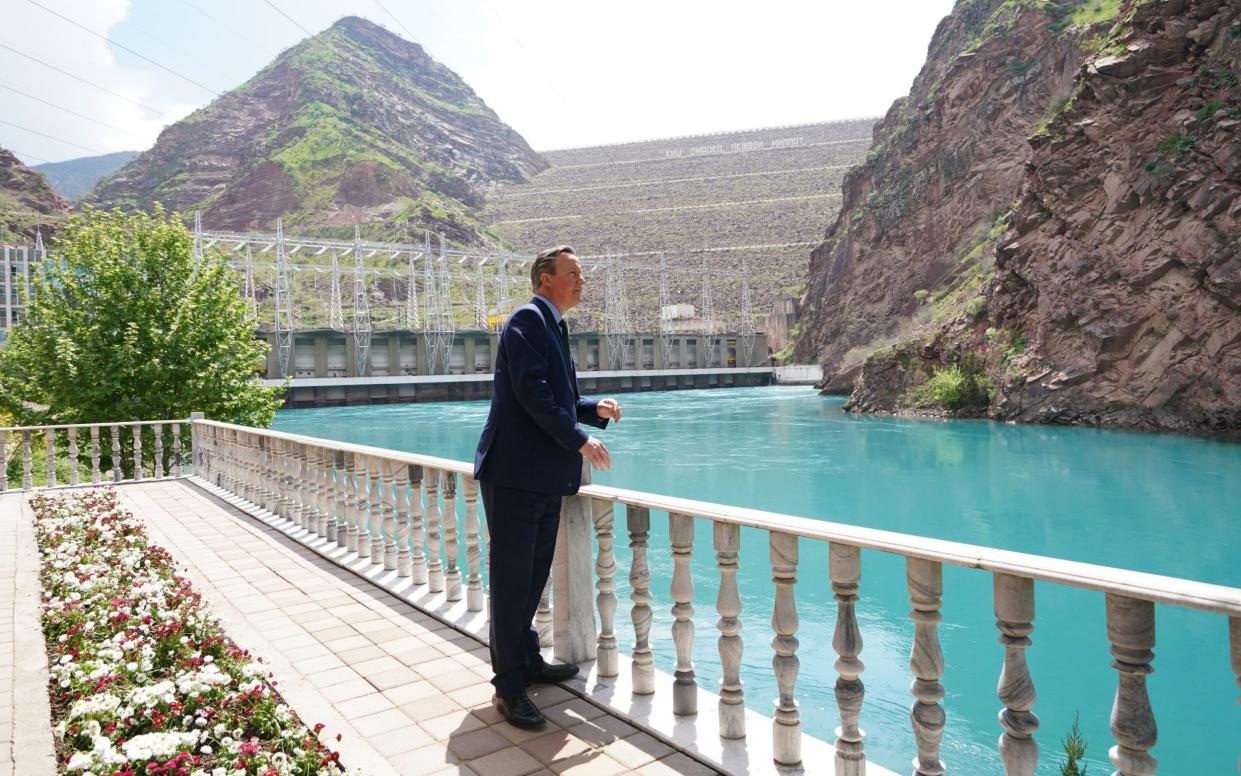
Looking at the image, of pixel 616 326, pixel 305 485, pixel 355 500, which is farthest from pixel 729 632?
pixel 616 326

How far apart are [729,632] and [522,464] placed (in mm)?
1025

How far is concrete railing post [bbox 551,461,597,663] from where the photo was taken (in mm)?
3727

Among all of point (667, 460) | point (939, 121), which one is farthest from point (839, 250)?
point (667, 460)

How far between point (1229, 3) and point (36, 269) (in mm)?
33125

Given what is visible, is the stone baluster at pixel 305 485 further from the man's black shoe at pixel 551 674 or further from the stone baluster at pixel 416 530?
the man's black shoe at pixel 551 674

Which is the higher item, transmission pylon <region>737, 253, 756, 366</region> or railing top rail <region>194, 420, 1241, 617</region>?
transmission pylon <region>737, 253, 756, 366</region>

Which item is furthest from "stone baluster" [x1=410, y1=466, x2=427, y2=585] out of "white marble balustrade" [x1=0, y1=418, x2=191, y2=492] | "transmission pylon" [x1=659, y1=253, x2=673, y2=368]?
"transmission pylon" [x1=659, y1=253, x2=673, y2=368]

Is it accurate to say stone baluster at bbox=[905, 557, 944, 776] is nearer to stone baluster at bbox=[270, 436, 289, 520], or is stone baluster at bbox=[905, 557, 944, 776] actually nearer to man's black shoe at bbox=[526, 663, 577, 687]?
man's black shoe at bbox=[526, 663, 577, 687]

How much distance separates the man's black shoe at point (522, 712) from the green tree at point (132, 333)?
44.0ft

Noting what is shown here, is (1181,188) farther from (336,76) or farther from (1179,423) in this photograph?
(336,76)

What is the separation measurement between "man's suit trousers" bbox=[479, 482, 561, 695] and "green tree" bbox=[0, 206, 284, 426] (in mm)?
13313

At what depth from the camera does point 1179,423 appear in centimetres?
2531

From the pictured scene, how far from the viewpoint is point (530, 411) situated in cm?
305

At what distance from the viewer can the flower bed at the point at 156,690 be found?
270cm
